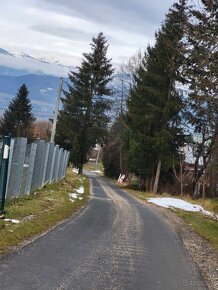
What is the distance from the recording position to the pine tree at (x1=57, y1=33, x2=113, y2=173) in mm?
58469

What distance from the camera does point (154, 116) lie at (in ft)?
133

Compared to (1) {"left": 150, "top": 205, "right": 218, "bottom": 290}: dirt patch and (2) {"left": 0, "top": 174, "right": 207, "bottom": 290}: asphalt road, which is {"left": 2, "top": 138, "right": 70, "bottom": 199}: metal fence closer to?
(2) {"left": 0, "top": 174, "right": 207, "bottom": 290}: asphalt road

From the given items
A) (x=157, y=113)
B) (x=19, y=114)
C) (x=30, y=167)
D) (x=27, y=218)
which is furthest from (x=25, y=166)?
(x=19, y=114)

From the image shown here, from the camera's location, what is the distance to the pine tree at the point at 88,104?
5847cm

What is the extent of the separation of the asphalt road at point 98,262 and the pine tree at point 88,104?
46985mm

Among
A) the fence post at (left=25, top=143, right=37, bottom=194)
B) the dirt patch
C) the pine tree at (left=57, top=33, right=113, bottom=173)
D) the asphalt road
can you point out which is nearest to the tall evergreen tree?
the pine tree at (left=57, top=33, right=113, bottom=173)

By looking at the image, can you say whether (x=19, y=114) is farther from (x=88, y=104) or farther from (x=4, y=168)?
(x=4, y=168)

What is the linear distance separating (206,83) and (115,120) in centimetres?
5364

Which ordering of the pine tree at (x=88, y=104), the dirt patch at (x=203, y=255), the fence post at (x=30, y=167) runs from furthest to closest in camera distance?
the pine tree at (x=88, y=104), the fence post at (x=30, y=167), the dirt patch at (x=203, y=255)

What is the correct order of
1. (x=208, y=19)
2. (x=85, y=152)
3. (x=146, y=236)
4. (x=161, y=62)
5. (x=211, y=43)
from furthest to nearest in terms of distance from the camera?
(x=85, y=152)
(x=161, y=62)
(x=208, y=19)
(x=211, y=43)
(x=146, y=236)

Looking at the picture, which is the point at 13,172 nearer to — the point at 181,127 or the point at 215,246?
the point at 215,246

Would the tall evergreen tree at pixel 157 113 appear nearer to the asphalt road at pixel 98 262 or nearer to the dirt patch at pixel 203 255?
the dirt patch at pixel 203 255

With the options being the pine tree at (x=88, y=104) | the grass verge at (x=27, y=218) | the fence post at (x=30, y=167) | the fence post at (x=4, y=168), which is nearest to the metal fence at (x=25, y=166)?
the fence post at (x=30, y=167)

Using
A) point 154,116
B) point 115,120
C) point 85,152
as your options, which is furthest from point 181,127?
point 115,120
